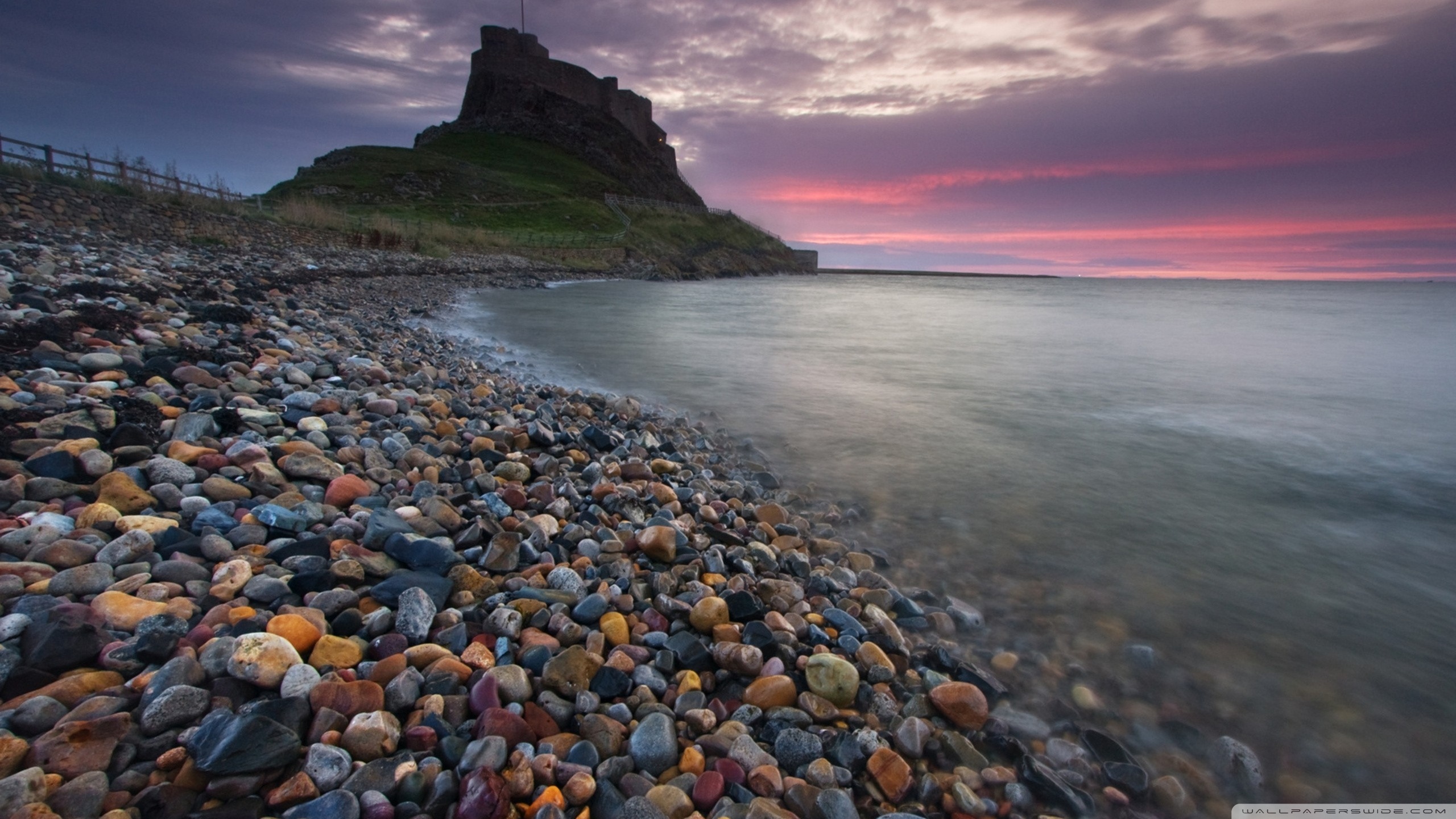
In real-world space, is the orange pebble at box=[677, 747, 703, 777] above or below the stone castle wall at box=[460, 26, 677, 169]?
below

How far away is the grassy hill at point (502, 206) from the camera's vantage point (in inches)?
1686

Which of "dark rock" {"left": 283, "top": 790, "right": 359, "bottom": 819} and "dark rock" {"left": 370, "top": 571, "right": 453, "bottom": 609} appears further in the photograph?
"dark rock" {"left": 370, "top": 571, "right": 453, "bottom": 609}

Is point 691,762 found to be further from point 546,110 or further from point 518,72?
point 518,72

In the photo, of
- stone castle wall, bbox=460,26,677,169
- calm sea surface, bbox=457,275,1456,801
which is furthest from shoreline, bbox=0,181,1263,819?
stone castle wall, bbox=460,26,677,169

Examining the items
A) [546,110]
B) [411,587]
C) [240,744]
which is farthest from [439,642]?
[546,110]

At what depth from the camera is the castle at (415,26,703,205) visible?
89125mm

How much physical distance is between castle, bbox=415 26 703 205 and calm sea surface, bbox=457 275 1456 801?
81.7m

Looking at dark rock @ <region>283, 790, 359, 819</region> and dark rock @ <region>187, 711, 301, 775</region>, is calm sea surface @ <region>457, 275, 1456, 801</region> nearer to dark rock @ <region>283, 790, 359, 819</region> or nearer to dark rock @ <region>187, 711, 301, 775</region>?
dark rock @ <region>283, 790, 359, 819</region>

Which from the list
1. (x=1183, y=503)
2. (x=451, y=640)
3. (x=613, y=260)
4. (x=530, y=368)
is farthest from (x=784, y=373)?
(x=613, y=260)

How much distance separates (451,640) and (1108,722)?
9.22 feet

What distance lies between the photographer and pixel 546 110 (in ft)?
297

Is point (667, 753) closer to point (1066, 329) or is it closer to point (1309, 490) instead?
point (1309, 490)

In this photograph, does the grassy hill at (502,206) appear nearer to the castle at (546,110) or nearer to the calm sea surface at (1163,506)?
the castle at (546,110)

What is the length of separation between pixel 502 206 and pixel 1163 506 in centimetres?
5997
